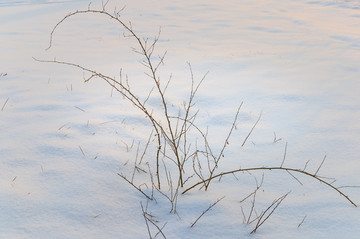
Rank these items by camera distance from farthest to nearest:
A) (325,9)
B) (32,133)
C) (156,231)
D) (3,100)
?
(325,9) < (3,100) < (32,133) < (156,231)

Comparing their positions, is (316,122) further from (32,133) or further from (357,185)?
(32,133)

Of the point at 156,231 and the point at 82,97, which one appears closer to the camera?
the point at 156,231

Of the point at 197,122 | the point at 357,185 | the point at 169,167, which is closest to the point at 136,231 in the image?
the point at 169,167

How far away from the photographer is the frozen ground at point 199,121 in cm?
192

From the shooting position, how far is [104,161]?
8.10ft

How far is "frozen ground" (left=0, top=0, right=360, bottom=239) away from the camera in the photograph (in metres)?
1.92

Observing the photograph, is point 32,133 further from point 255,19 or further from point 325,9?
point 325,9

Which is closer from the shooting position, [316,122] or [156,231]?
[156,231]

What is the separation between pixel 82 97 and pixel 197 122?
4.16 feet

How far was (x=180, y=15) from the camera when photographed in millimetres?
10086

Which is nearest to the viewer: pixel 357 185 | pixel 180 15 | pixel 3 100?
pixel 357 185

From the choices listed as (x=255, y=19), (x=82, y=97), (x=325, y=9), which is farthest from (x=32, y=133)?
(x=325, y=9)

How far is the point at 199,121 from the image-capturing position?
341 cm

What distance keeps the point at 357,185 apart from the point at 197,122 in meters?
1.48
